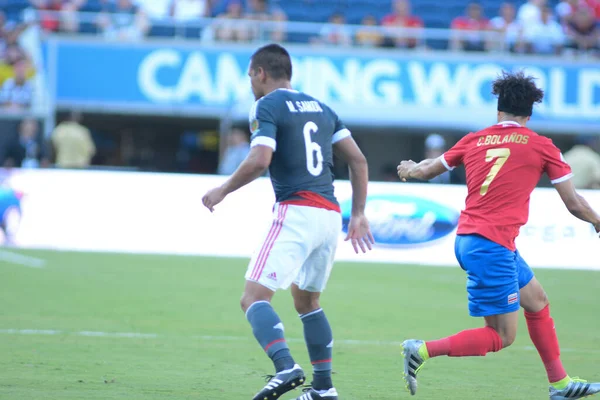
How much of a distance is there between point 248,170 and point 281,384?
120 cm

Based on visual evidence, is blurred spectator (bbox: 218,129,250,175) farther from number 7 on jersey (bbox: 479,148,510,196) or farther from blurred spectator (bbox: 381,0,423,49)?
number 7 on jersey (bbox: 479,148,510,196)

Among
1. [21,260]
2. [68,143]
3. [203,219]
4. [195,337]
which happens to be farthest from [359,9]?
[195,337]

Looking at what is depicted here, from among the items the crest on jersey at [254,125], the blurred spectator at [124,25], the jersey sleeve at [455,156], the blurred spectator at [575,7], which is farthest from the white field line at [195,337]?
the blurred spectator at [575,7]

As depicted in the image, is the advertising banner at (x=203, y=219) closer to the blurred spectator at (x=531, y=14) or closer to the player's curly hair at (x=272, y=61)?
the blurred spectator at (x=531, y=14)

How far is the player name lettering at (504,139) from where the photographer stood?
5.88 m

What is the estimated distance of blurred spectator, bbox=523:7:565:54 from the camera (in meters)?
20.4

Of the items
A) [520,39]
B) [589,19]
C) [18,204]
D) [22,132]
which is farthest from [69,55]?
[589,19]

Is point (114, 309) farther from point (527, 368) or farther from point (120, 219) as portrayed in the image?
point (120, 219)

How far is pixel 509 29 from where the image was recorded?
2053 centimetres

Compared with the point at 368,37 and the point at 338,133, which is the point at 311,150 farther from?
the point at 368,37

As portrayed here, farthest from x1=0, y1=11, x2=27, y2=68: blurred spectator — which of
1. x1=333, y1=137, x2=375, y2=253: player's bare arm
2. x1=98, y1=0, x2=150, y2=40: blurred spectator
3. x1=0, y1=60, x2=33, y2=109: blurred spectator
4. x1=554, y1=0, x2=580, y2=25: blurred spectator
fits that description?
x1=333, y1=137, x2=375, y2=253: player's bare arm

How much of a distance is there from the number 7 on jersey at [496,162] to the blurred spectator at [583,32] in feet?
51.3

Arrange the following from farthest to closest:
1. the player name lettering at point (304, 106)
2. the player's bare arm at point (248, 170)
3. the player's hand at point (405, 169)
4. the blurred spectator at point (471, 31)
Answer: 1. the blurred spectator at point (471, 31)
2. the player's hand at point (405, 169)
3. the player name lettering at point (304, 106)
4. the player's bare arm at point (248, 170)

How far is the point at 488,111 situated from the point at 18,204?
9.23m
